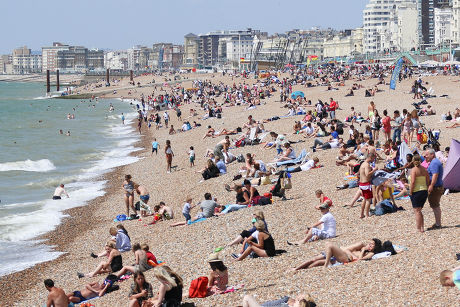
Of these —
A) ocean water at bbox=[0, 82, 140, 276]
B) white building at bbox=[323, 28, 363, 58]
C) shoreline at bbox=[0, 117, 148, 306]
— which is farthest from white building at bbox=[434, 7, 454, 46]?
shoreline at bbox=[0, 117, 148, 306]

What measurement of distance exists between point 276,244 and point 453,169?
341 cm

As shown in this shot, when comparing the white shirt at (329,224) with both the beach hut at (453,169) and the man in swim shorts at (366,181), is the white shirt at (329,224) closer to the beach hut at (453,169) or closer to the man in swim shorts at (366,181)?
the man in swim shorts at (366,181)

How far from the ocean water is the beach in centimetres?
56

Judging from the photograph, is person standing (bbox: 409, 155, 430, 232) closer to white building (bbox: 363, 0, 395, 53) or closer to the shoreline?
the shoreline

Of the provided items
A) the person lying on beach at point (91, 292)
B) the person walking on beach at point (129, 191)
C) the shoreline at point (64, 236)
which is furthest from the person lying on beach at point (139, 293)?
the person walking on beach at point (129, 191)

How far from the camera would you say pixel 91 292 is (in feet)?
33.3

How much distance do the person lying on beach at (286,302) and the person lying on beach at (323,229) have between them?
2.92m

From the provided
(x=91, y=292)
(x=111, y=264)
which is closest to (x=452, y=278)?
(x=91, y=292)

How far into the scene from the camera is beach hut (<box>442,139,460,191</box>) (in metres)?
11.5

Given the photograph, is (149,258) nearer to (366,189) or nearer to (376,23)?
(366,189)

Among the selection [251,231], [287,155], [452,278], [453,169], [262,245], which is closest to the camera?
[452,278]

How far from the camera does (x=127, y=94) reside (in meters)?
99.9

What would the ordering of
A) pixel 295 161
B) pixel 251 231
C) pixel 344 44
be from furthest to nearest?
pixel 344 44 → pixel 295 161 → pixel 251 231

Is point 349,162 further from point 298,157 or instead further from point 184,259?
point 184,259
